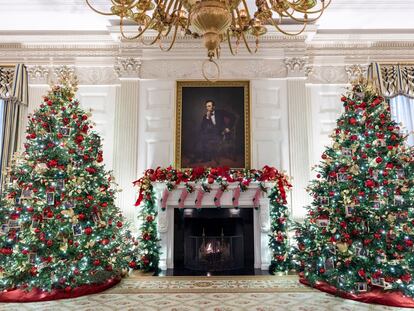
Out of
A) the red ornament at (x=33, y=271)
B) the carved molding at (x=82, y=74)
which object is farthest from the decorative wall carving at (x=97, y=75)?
the red ornament at (x=33, y=271)

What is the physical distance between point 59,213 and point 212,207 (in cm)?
247

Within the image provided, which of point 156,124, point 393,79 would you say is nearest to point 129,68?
point 156,124

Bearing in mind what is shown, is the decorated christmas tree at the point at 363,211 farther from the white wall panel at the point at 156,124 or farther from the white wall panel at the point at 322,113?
the white wall panel at the point at 156,124

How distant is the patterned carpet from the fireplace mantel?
88cm

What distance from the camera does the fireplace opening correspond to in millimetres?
5438

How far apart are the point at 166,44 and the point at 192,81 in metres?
0.88

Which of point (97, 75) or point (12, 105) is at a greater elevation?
point (97, 75)

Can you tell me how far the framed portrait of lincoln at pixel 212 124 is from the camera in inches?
243

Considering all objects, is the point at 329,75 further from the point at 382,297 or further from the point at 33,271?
the point at 33,271

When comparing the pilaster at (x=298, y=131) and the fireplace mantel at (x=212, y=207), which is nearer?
the fireplace mantel at (x=212, y=207)

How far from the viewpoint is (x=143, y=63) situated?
649 centimetres

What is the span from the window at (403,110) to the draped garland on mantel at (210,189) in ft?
8.75

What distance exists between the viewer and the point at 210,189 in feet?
18.2

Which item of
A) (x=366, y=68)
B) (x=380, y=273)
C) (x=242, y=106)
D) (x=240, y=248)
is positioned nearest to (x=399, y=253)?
(x=380, y=273)
